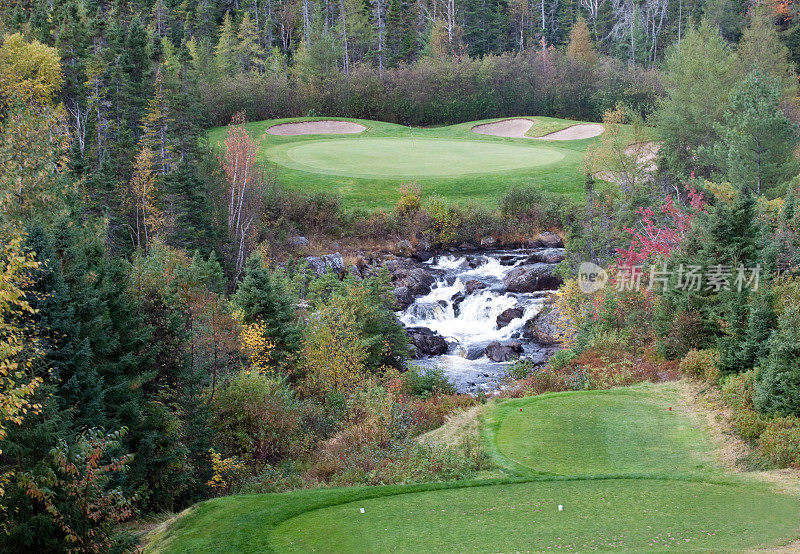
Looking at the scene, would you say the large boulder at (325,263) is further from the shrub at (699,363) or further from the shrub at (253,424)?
the shrub at (699,363)

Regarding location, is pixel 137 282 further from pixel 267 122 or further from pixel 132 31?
pixel 267 122

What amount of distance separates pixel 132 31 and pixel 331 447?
39.0 metres

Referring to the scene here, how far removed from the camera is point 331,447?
55.6 feet

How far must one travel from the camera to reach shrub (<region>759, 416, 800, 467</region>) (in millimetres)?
12773

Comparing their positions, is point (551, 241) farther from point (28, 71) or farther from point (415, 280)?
point (28, 71)

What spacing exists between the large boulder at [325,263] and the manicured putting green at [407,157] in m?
8.16

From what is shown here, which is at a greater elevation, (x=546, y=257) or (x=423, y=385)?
(x=546, y=257)

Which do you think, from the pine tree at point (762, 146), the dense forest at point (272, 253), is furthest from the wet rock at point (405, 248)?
the pine tree at point (762, 146)

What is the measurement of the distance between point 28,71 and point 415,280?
76.8 ft

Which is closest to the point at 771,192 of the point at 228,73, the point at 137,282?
the point at 137,282

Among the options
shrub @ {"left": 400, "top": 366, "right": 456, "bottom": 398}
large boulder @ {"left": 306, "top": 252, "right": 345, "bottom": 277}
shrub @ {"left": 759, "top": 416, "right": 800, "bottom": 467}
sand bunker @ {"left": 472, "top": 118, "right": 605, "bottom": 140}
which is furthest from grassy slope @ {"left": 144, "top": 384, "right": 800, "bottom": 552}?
sand bunker @ {"left": 472, "top": 118, "right": 605, "bottom": 140}

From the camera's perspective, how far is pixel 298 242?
46.1 metres

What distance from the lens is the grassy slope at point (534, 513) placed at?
9.38 metres

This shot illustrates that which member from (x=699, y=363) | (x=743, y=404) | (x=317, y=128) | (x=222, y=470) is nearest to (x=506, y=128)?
(x=317, y=128)
